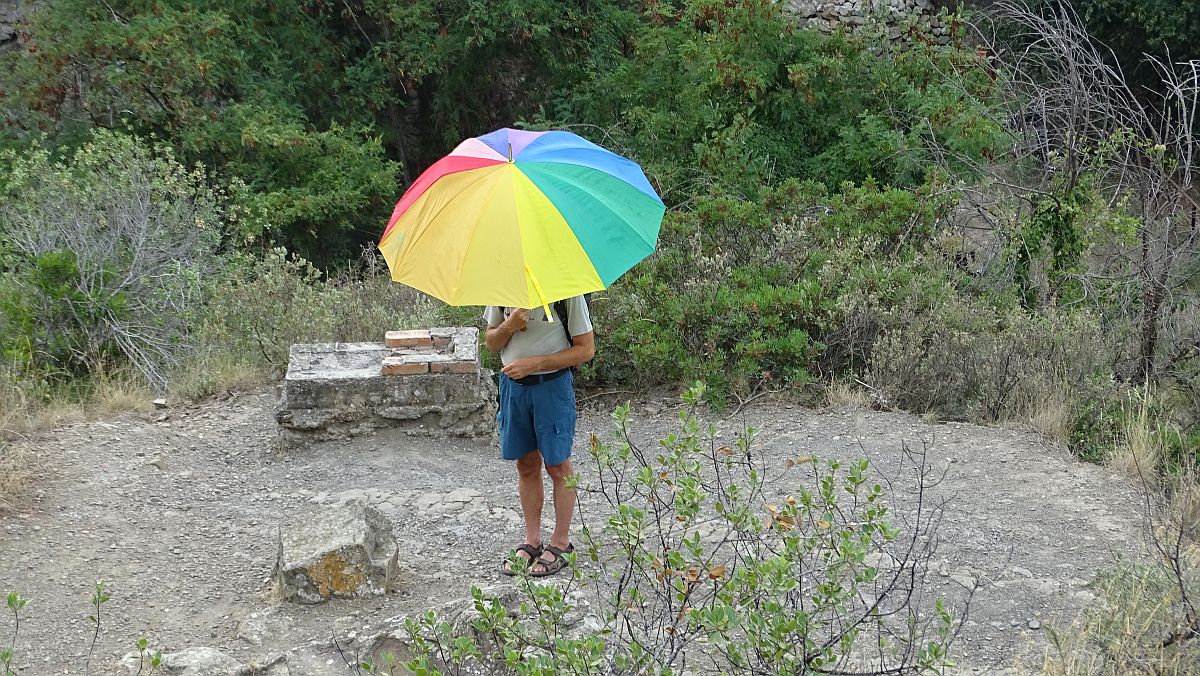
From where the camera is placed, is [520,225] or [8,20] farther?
[8,20]

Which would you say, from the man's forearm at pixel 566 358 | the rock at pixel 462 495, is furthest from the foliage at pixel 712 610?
the rock at pixel 462 495

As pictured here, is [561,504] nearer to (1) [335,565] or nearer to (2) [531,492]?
(2) [531,492]

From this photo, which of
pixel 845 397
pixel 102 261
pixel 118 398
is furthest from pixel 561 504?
Result: pixel 102 261

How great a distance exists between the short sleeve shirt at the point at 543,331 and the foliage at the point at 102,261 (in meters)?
4.11

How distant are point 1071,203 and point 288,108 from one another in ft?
26.8

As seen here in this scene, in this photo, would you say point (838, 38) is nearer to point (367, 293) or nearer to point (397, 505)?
point (367, 293)

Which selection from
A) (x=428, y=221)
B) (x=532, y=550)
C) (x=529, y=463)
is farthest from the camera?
(x=532, y=550)

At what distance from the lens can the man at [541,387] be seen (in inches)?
156

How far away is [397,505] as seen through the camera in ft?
17.5

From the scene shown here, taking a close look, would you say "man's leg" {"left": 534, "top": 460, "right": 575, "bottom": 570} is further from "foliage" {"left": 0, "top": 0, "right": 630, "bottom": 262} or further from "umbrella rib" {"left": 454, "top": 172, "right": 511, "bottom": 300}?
"foliage" {"left": 0, "top": 0, "right": 630, "bottom": 262}

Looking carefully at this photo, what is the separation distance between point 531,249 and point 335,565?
1.67m

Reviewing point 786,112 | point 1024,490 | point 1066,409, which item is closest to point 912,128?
point 786,112

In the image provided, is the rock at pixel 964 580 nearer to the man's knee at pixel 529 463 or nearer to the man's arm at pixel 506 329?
the man's knee at pixel 529 463

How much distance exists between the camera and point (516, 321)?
153 inches
